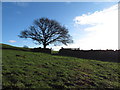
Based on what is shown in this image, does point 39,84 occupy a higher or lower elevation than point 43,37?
lower

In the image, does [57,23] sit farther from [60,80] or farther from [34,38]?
[60,80]

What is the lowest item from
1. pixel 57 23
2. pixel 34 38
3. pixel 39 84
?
pixel 39 84

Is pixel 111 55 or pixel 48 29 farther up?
pixel 48 29

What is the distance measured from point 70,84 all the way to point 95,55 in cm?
1746

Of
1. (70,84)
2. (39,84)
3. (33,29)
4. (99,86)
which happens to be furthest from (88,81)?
Answer: (33,29)

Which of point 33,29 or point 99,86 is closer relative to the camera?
point 99,86

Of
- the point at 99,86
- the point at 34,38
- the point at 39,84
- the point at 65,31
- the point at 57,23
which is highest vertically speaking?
the point at 57,23

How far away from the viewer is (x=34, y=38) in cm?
4069

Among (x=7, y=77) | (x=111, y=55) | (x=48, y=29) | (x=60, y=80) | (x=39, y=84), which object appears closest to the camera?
(x=39, y=84)

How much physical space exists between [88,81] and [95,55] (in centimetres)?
1625

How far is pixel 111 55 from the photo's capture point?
21.5 metres

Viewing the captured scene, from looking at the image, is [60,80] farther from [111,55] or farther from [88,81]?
[111,55]

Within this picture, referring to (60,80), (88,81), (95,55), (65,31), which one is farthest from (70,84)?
(65,31)

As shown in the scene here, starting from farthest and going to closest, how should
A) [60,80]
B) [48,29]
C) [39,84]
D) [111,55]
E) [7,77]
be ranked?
[48,29] → [111,55] → [60,80] → [7,77] → [39,84]
